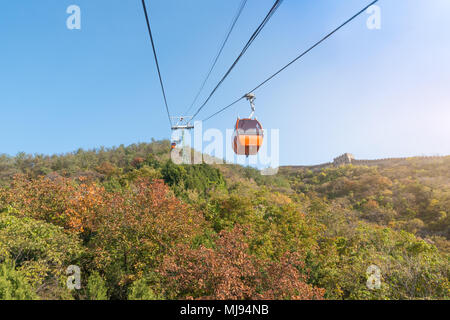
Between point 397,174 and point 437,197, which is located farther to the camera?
point 397,174

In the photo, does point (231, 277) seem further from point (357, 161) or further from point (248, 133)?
point (357, 161)

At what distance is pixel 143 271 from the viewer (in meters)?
9.78

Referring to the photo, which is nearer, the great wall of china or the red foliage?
the red foliage

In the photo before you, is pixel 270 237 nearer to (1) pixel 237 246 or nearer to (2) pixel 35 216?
(1) pixel 237 246

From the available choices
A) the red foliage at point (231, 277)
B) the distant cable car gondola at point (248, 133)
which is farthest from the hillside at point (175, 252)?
the distant cable car gondola at point (248, 133)

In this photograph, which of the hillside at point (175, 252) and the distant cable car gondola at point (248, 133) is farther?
the distant cable car gondola at point (248, 133)

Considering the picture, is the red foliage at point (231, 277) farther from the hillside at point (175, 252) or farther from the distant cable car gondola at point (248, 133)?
the distant cable car gondola at point (248, 133)

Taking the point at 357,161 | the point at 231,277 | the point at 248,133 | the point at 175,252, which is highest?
the point at 357,161

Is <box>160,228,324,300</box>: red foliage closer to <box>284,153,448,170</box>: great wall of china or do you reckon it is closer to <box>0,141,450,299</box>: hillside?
<box>0,141,450,299</box>: hillside

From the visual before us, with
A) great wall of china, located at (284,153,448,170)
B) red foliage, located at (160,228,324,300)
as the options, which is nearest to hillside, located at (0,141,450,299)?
red foliage, located at (160,228,324,300)

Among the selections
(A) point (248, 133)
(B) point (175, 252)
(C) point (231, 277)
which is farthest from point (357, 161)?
(C) point (231, 277)

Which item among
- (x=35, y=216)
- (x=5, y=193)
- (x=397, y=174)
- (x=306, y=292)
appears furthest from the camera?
(x=397, y=174)

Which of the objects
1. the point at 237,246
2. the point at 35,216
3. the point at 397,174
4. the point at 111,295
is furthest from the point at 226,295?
the point at 397,174

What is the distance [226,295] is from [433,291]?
7.84 m
